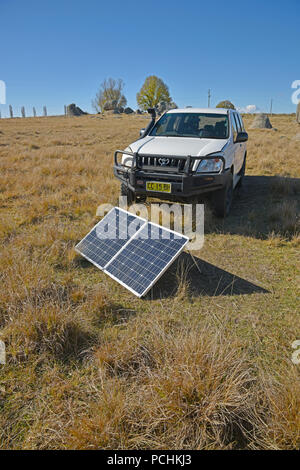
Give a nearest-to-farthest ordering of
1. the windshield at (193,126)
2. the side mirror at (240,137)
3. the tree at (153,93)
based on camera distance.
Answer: the side mirror at (240,137) < the windshield at (193,126) < the tree at (153,93)

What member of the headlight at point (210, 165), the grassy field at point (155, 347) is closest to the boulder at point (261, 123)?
the grassy field at point (155, 347)

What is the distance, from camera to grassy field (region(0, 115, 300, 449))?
74.2 inches

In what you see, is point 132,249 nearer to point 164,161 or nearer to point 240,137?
point 164,161

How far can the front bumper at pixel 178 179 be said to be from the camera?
4660 mm

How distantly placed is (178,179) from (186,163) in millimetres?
266

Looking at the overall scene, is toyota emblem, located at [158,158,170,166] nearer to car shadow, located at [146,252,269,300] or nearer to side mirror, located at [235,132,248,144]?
side mirror, located at [235,132,248,144]

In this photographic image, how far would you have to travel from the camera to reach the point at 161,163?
4.95 meters

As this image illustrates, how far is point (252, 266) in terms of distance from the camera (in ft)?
13.4

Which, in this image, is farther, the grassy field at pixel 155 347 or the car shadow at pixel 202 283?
the car shadow at pixel 202 283

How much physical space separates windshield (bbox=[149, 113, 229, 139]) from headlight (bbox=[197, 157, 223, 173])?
39.4 inches

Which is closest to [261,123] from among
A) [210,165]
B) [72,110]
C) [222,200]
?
[222,200]

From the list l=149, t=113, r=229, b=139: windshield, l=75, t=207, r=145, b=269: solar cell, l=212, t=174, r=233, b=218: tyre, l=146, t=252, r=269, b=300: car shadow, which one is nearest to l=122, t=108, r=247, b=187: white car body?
l=149, t=113, r=229, b=139: windshield

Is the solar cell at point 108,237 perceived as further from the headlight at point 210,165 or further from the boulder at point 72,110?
the boulder at point 72,110

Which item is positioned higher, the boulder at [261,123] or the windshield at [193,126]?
the boulder at [261,123]
